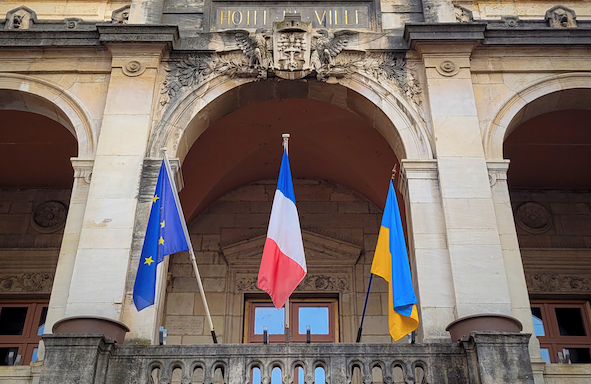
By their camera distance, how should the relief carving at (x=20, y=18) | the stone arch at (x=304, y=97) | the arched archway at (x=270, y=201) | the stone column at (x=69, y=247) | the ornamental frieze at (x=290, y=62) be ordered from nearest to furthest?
the stone column at (x=69, y=247) < the stone arch at (x=304, y=97) < the ornamental frieze at (x=290, y=62) < the relief carving at (x=20, y=18) < the arched archway at (x=270, y=201)

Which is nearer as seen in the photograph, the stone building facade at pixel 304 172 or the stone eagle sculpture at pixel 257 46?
the stone building facade at pixel 304 172

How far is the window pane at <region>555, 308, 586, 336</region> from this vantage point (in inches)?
517

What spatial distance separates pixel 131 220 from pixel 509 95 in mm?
5914

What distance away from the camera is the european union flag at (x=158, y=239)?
344 inches

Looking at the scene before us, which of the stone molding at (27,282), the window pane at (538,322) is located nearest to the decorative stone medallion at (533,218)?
the window pane at (538,322)

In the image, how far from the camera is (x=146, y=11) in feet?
38.9

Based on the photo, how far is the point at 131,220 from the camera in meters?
9.78

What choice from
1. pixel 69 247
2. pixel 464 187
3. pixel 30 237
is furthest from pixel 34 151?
pixel 464 187

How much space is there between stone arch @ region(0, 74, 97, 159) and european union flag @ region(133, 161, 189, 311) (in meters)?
1.95

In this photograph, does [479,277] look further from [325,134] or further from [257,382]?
[325,134]

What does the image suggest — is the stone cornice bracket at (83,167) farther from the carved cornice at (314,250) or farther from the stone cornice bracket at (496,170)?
the stone cornice bracket at (496,170)

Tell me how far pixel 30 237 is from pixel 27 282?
37.9 inches

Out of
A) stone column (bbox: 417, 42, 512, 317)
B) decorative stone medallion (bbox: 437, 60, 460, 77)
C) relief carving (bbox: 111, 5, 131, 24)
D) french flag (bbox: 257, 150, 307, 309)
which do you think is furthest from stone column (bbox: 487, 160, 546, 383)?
relief carving (bbox: 111, 5, 131, 24)

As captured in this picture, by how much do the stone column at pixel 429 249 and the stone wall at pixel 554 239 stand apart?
435 cm
